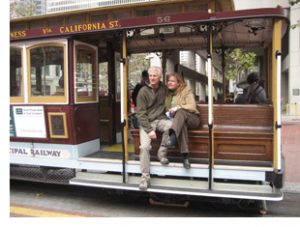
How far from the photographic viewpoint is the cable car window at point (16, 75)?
18.2 ft

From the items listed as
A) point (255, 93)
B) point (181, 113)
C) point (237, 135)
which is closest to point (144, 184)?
point (181, 113)

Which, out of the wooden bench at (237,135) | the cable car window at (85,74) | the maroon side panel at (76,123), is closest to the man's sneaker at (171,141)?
the wooden bench at (237,135)

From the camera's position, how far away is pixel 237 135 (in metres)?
4.49

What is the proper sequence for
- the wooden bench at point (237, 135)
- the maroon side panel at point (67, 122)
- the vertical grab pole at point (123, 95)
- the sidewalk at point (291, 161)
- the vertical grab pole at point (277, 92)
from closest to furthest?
the vertical grab pole at point (277, 92), the wooden bench at point (237, 135), the vertical grab pole at point (123, 95), the maroon side panel at point (67, 122), the sidewalk at point (291, 161)

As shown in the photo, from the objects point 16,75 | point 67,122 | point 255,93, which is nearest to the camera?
point 67,122

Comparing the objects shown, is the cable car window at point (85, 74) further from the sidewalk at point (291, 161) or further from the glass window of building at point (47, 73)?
the sidewalk at point (291, 161)

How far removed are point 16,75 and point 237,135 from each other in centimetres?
366

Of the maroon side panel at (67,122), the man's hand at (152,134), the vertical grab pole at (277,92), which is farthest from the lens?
the maroon side panel at (67,122)

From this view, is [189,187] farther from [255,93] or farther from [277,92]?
[255,93]

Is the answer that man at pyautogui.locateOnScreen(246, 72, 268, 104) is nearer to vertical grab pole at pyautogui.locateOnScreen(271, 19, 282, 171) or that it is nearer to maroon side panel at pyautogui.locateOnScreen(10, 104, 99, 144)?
vertical grab pole at pyautogui.locateOnScreen(271, 19, 282, 171)

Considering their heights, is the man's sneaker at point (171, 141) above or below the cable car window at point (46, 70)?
below

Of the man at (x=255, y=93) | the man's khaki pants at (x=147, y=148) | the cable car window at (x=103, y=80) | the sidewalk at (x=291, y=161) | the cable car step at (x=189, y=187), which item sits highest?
the cable car window at (x=103, y=80)

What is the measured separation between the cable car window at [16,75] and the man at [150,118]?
2156mm

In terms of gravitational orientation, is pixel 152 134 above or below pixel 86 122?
below
